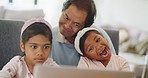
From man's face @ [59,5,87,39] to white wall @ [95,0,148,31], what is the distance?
126 cm

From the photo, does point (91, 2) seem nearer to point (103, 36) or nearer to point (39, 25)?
point (103, 36)

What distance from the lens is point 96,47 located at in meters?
0.98

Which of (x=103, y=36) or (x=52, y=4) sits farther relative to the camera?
(x=52, y=4)

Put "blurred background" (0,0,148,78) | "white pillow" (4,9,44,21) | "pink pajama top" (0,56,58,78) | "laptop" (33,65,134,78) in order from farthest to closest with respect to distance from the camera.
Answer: "blurred background" (0,0,148,78) < "white pillow" (4,9,44,21) < "pink pajama top" (0,56,58,78) < "laptop" (33,65,134,78)

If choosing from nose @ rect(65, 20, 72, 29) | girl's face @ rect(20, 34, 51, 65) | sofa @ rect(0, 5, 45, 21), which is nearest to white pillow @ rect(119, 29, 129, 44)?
sofa @ rect(0, 5, 45, 21)

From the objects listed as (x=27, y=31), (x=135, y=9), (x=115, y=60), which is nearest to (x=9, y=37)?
(x=27, y=31)

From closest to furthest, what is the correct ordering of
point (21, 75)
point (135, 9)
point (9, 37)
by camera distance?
1. point (21, 75)
2. point (9, 37)
3. point (135, 9)

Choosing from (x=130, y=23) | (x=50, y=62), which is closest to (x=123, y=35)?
(x=130, y=23)

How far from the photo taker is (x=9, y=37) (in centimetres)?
101

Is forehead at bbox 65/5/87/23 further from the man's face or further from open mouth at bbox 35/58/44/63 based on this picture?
open mouth at bbox 35/58/44/63

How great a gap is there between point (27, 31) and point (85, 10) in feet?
0.84

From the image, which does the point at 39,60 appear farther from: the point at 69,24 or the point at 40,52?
the point at 69,24

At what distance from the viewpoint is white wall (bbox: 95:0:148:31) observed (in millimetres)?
2285

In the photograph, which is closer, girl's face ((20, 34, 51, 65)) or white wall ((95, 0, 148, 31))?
girl's face ((20, 34, 51, 65))
